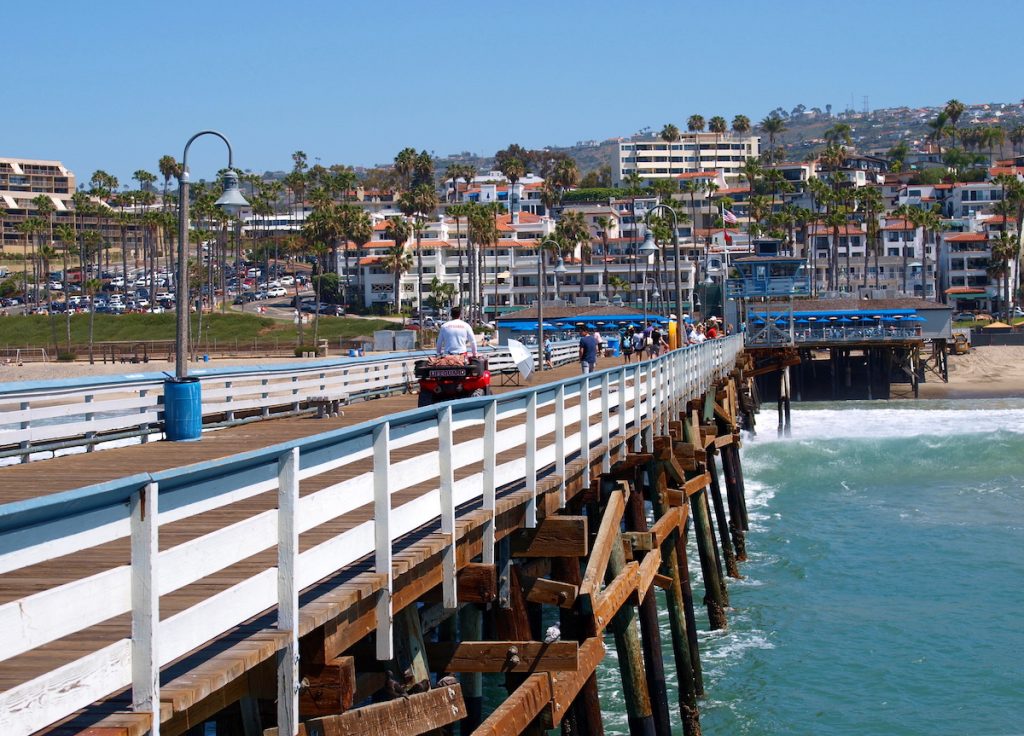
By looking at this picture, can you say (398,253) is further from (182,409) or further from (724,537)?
(182,409)

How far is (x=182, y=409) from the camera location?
17.9 metres

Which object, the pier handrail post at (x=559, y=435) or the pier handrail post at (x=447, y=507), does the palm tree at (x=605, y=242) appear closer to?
the pier handrail post at (x=559, y=435)

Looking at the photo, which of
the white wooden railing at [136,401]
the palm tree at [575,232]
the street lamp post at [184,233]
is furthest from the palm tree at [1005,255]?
the street lamp post at [184,233]

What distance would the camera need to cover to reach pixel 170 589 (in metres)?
4.82

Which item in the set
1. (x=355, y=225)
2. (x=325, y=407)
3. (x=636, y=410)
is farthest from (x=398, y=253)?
(x=636, y=410)

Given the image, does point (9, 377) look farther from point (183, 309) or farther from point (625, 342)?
point (183, 309)

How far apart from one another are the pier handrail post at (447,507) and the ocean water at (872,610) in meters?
9.35

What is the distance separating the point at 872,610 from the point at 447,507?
1683 centimetres

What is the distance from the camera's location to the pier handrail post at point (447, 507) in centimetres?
798

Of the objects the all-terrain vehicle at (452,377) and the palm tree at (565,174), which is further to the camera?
the palm tree at (565,174)

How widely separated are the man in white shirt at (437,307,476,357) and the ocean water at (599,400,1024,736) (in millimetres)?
5083

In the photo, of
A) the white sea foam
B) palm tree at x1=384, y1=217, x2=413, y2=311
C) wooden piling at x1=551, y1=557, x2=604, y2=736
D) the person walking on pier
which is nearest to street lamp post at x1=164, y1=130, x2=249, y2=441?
wooden piling at x1=551, y1=557, x2=604, y2=736

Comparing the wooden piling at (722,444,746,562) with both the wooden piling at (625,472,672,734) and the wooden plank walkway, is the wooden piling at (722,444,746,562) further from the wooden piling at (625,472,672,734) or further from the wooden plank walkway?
the wooden plank walkway

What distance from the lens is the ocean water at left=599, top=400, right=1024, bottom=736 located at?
17844 millimetres
